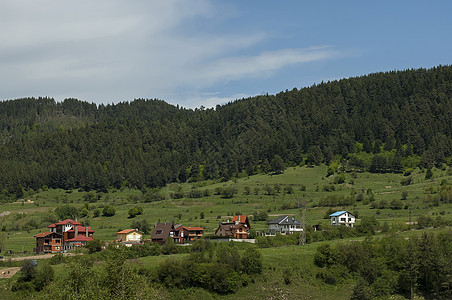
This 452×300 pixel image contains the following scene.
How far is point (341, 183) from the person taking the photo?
173 metres

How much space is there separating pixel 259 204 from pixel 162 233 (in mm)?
45942

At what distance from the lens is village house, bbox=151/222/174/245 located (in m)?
109

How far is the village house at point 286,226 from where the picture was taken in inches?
4577

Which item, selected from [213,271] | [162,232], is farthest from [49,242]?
[213,271]

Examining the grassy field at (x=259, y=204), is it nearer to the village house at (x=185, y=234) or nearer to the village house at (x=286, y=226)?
the village house at (x=286, y=226)

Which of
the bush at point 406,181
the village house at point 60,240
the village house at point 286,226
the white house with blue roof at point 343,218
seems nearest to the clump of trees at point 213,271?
the village house at point 286,226

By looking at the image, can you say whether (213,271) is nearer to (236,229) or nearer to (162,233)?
(236,229)

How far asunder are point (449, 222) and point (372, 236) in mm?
17142

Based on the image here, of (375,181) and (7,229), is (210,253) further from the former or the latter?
(375,181)

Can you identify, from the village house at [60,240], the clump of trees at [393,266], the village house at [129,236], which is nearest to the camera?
the clump of trees at [393,266]

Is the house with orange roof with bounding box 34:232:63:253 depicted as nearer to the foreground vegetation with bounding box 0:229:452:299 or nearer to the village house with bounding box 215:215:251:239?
the foreground vegetation with bounding box 0:229:452:299

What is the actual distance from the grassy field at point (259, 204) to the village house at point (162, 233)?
10744 mm

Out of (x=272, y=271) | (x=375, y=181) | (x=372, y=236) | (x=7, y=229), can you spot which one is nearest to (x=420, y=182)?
(x=375, y=181)

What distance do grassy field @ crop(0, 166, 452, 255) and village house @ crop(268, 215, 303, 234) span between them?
345 cm
